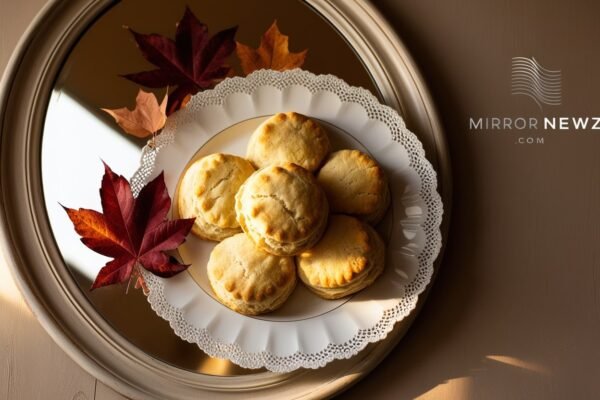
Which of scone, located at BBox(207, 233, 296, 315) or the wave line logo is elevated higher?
the wave line logo

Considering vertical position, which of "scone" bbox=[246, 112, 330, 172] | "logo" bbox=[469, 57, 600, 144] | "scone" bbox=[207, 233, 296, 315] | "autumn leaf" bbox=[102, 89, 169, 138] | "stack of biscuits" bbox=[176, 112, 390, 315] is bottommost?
"scone" bbox=[207, 233, 296, 315]

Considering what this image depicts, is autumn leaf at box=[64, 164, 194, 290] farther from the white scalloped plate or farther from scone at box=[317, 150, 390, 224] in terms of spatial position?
scone at box=[317, 150, 390, 224]

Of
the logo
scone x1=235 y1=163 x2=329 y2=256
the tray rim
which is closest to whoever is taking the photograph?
scone x1=235 y1=163 x2=329 y2=256

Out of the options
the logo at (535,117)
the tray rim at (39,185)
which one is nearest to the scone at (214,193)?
the tray rim at (39,185)

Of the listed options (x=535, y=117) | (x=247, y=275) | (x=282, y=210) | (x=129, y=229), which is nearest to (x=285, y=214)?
(x=282, y=210)

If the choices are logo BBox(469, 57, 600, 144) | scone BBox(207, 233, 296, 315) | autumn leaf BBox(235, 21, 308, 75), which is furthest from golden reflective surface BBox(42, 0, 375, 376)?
logo BBox(469, 57, 600, 144)

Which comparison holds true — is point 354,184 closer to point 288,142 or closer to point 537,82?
point 288,142

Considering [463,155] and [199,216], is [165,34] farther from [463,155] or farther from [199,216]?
[463,155]

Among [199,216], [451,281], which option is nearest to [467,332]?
[451,281]

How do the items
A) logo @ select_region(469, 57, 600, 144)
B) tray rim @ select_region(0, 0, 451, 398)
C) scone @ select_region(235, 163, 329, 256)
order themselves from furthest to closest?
logo @ select_region(469, 57, 600, 144), tray rim @ select_region(0, 0, 451, 398), scone @ select_region(235, 163, 329, 256)
